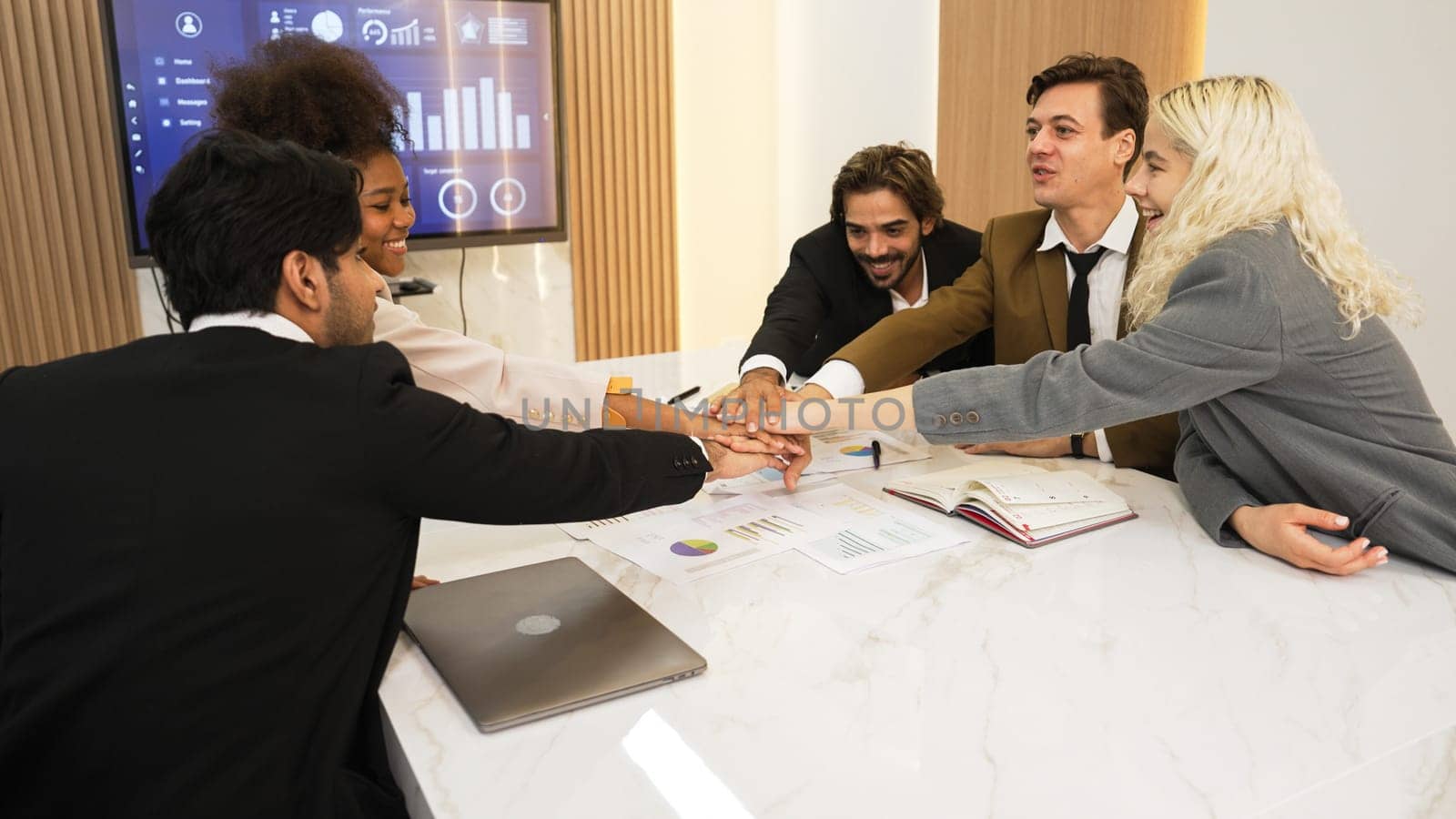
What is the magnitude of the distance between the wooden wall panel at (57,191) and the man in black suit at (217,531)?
318cm

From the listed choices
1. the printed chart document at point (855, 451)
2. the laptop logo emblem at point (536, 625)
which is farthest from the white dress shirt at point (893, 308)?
the laptop logo emblem at point (536, 625)

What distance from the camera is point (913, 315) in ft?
7.61

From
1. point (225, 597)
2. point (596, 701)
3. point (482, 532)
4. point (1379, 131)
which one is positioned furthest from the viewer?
point (1379, 131)

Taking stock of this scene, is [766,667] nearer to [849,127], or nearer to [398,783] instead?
[398,783]

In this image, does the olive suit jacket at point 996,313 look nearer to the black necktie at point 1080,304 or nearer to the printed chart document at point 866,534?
the black necktie at point 1080,304

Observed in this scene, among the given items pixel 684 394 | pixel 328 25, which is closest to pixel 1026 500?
pixel 684 394

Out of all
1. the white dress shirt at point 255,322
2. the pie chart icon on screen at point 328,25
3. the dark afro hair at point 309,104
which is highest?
the pie chart icon on screen at point 328,25

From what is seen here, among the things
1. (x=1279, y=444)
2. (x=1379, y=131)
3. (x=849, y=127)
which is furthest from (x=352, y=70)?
(x=849, y=127)

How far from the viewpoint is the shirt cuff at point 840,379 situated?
7.19 feet

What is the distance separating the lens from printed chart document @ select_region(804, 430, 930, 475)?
6.73ft

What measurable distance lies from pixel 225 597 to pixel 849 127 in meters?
4.34

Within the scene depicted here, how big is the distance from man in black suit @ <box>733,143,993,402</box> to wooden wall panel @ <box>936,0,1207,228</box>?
3.43ft

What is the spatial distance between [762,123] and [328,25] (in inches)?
82.8

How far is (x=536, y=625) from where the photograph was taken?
4.33ft
